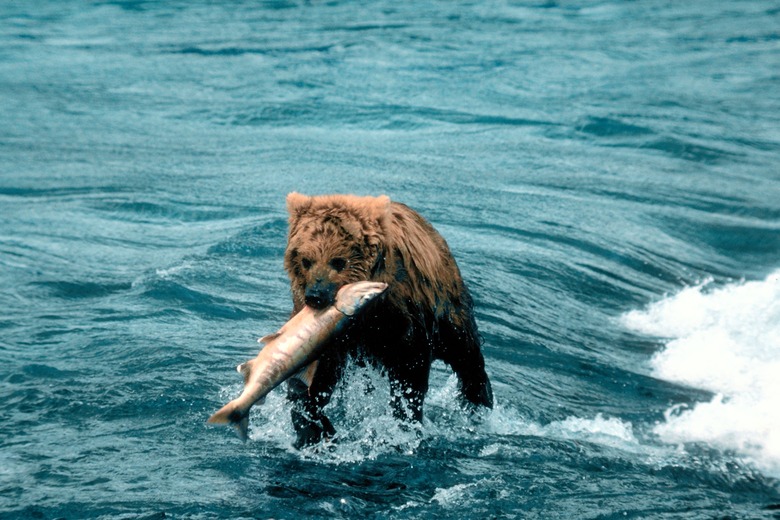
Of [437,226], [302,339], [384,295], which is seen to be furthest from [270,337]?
[437,226]

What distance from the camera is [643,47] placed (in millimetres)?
24266

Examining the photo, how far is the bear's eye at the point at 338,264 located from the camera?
17.6ft

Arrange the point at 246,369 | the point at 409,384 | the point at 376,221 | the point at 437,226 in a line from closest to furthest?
the point at 246,369 < the point at 376,221 < the point at 409,384 < the point at 437,226

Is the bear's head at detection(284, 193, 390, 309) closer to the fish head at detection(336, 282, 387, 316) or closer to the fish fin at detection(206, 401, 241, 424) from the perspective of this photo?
the fish head at detection(336, 282, 387, 316)

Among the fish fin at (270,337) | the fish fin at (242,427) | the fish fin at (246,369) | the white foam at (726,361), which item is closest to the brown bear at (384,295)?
the fish fin at (270,337)

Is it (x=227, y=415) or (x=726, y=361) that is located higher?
(x=227, y=415)

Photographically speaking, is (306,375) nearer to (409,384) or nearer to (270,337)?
(270,337)

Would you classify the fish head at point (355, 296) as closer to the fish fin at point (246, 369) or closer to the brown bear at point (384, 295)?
the brown bear at point (384, 295)

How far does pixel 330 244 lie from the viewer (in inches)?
212

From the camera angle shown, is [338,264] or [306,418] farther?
[306,418]

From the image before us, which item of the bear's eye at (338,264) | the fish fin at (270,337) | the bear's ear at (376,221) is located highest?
the bear's ear at (376,221)

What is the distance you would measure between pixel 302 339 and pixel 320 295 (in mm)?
225

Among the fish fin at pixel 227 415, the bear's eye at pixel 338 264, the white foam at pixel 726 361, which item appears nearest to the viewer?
the fish fin at pixel 227 415

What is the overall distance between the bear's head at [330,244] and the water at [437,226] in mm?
857
